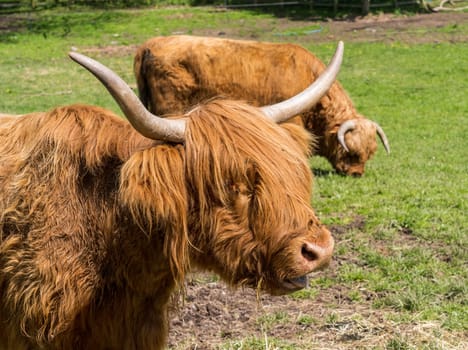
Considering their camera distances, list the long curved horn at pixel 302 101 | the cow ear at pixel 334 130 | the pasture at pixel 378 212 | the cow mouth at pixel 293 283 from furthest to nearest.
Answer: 1. the cow ear at pixel 334 130
2. the pasture at pixel 378 212
3. the long curved horn at pixel 302 101
4. the cow mouth at pixel 293 283

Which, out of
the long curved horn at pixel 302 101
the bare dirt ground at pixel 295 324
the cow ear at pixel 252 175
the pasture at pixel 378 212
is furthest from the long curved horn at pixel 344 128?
the cow ear at pixel 252 175

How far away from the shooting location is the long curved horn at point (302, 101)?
11.2 feet

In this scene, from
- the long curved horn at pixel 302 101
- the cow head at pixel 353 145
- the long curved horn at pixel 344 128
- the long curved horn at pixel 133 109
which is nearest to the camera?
the long curved horn at pixel 133 109

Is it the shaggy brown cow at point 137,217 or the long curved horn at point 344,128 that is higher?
the shaggy brown cow at point 137,217

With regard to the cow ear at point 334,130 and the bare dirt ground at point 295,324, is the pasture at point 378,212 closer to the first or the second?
the bare dirt ground at point 295,324

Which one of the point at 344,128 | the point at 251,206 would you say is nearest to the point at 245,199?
the point at 251,206

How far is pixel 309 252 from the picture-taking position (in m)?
2.93

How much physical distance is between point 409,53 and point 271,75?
36.5ft

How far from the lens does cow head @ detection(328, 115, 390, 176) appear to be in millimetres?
9578

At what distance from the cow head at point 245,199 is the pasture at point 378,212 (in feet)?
2.44

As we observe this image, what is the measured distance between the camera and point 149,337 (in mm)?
3314

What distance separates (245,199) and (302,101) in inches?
28.2

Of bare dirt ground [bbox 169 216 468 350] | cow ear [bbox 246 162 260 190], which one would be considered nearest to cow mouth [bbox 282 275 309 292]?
cow ear [bbox 246 162 260 190]

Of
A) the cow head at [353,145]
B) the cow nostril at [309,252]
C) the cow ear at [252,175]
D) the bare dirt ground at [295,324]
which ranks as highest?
the cow ear at [252,175]
